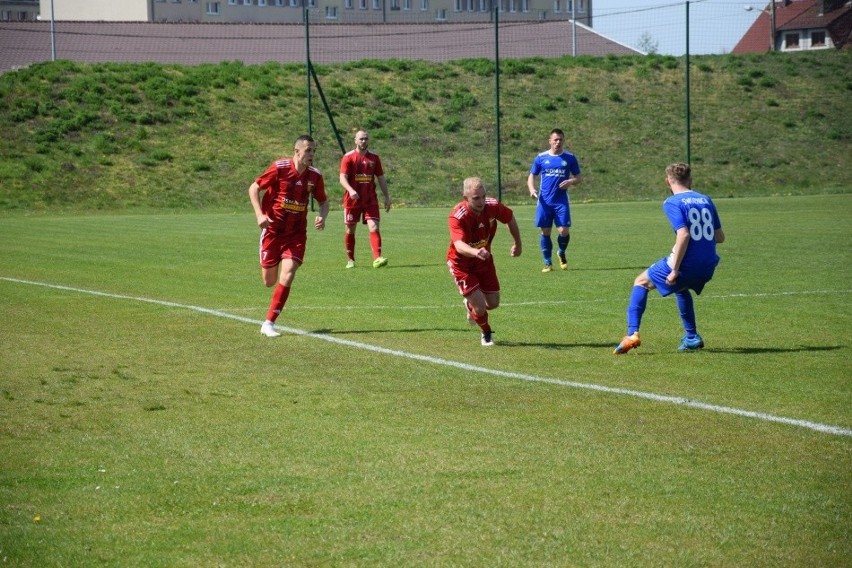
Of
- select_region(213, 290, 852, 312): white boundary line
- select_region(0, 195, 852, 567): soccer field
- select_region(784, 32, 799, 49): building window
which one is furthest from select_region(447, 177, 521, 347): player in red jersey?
select_region(784, 32, 799, 49): building window

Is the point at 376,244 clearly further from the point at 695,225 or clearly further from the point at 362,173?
the point at 695,225

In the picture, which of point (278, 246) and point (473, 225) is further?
point (278, 246)

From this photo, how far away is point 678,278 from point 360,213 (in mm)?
9708

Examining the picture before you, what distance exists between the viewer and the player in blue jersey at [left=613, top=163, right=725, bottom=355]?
9.98 metres

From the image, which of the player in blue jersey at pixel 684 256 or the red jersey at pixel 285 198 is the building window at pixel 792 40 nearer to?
the red jersey at pixel 285 198

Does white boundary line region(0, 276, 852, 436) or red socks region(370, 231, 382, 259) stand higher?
red socks region(370, 231, 382, 259)

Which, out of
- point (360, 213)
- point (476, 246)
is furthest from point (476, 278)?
point (360, 213)

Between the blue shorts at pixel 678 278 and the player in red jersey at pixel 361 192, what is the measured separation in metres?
8.65

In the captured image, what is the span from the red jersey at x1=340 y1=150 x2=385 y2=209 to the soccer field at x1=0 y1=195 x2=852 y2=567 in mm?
3884

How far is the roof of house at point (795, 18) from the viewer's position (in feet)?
246

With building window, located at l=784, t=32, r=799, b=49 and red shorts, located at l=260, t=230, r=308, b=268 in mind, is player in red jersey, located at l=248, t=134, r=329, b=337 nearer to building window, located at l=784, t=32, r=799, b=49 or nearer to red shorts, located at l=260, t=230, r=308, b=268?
red shorts, located at l=260, t=230, r=308, b=268

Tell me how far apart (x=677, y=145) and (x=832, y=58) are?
12887 mm

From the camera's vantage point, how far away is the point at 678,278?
1010 cm

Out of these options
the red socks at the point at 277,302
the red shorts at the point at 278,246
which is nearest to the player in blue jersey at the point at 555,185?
the red shorts at the point at 278,246
